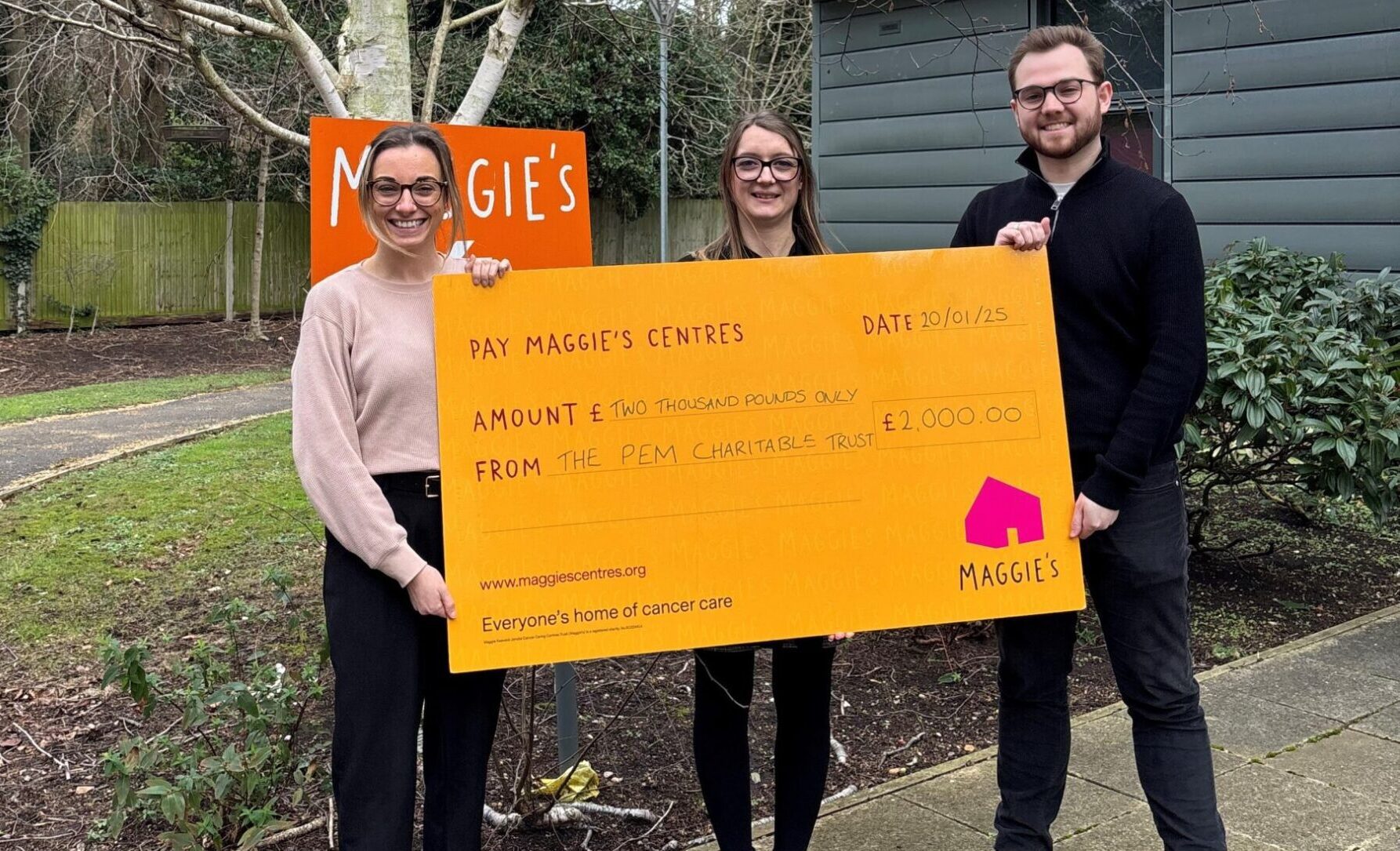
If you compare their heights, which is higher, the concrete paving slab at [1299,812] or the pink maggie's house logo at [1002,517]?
the pink maggie's house logo at [1002,517]

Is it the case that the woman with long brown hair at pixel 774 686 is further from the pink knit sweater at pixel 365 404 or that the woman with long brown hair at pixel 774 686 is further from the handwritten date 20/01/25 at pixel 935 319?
the pink knit sweater at pixel 365 404

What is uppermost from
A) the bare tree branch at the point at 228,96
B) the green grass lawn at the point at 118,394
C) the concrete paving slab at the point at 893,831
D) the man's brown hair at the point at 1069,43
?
the bare tree branch at the point at 228,96

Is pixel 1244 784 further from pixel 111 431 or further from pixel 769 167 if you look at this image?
pixel 111 431

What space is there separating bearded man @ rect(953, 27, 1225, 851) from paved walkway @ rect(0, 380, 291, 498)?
6.92m

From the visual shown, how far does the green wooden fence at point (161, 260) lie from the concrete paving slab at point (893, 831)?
17.2 metres

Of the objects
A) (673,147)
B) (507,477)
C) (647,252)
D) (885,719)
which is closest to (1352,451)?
(885,719)

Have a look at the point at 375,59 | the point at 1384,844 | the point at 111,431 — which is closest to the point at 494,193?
the point at 375,59

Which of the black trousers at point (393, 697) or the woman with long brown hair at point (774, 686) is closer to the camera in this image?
the black trousers at point (393, 697)

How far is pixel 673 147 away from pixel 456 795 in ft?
67.0

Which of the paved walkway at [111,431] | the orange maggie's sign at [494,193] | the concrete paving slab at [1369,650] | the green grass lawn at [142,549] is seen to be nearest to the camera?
the orange maggie's sign at [494,193]

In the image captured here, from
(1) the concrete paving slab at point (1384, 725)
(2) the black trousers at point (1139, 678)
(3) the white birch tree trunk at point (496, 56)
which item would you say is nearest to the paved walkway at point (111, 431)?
(3) the white birch tree trunk at point (496, 56)

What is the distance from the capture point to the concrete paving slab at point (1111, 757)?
3658mm

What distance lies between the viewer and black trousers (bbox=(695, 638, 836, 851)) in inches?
113

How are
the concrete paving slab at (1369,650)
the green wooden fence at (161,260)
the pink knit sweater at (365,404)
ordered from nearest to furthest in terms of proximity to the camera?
the pink knit sweater at (365,404) < the concrete paving slab at (1369,650) < the green wooden fence at (161,260)
